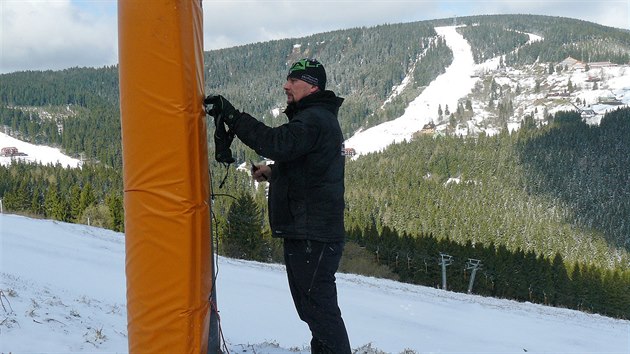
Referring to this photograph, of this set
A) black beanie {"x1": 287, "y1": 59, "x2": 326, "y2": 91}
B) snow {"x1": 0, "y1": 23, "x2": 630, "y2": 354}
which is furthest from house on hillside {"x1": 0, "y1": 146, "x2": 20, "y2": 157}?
black beanie {"x1": 287, "y1": 59, "x2": 326, "y2": 91}

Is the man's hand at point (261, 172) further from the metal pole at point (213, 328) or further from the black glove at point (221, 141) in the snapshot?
the metal pole at point (213, 328)

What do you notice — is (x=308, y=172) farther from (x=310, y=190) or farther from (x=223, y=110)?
(x=223, y=110)

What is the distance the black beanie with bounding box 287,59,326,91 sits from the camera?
13.4 ft

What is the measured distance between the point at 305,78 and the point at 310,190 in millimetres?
861

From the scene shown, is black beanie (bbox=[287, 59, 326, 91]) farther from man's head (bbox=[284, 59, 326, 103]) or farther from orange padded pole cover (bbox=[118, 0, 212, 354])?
orange padded pole cover (bbox=[118, 0, 212, 354])

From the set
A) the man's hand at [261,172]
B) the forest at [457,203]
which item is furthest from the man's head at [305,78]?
the forest at [457,203]

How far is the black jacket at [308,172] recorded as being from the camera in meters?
3.80

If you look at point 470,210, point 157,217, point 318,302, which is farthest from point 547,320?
point 470,210

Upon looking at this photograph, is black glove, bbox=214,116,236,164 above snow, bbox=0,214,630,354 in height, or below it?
above

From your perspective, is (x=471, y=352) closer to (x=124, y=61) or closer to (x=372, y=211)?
(x=124, y=61)

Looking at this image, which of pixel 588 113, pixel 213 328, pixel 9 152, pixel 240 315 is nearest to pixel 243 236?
pixel 240 315

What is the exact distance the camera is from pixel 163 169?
370 centimetres

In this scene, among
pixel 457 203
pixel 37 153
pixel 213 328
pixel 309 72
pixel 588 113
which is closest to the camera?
pixel 309 72

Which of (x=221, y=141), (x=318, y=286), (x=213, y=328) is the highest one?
(x=221, y=141)
